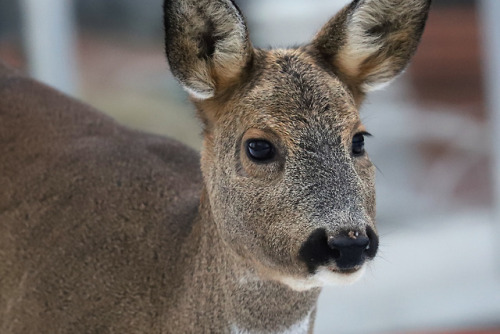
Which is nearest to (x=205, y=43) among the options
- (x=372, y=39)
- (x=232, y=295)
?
(x=372, y=39)

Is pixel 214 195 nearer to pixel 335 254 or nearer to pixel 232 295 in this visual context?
pixel 232 295

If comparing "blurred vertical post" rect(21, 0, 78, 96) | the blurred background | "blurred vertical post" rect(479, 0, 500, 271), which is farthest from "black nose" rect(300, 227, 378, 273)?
"blurred vertical post" rect(479, 0, 500, 271)

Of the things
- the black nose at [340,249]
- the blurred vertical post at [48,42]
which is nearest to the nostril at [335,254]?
the black nose at [340,249]

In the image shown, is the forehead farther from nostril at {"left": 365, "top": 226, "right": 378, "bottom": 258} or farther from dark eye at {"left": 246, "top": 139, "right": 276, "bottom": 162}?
nostril at {"left": 365, "top": 226, "right": 378, "bottom": 258}

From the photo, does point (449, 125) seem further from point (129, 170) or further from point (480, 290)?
point (129, 170)

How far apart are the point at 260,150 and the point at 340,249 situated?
2.04 ft

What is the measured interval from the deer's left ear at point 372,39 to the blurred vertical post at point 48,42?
190 inches

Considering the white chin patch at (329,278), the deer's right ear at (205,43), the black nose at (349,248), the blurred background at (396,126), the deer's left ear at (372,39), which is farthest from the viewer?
the blurred background at (396,126)

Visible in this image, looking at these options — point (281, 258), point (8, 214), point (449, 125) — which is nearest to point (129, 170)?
point (8, 214)

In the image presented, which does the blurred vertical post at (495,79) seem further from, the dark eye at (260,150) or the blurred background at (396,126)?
the dark eye at (260,150)

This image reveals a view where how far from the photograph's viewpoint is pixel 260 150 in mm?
4668

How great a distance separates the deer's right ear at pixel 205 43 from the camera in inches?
189

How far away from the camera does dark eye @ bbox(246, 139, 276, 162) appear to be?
465cm

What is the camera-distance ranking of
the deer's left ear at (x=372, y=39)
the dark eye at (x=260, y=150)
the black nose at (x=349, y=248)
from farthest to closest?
the deer's left ear at (x=372, y=39)
the dark eye at (x=260, y=150)
the black nose at (x=349, y=248)
